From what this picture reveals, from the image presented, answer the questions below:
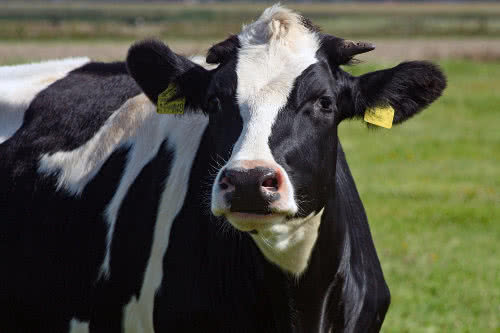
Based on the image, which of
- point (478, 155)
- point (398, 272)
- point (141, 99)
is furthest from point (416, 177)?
point (141, 99)

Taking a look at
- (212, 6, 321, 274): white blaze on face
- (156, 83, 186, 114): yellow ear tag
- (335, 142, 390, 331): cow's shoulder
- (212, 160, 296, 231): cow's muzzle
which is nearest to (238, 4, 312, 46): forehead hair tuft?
(212, 6, 321, 274): white blaze on face

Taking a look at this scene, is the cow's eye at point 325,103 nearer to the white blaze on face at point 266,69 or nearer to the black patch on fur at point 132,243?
the white blaze on face at point 266,69

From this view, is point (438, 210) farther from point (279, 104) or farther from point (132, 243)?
point (279, 104)

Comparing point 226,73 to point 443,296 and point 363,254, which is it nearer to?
point 363,254

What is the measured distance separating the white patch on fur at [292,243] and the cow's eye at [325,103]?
45cm

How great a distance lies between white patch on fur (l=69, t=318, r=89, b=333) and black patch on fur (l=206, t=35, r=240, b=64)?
1.47 metres

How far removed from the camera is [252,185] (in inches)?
145

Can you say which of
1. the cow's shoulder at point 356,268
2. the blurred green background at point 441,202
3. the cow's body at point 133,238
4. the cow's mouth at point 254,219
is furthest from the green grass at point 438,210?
the cow's mouth at point 254,219

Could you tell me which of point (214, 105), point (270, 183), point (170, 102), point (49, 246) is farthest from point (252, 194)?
point (49, 246)

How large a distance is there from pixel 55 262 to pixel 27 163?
23.6 inches

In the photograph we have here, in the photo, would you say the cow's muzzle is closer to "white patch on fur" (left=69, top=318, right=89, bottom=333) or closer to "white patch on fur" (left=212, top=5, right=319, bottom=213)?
"white patch on fur" (left=212, top=5, right=319, bottom=213)

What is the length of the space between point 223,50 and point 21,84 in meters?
1.86

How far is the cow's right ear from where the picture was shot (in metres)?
4.62

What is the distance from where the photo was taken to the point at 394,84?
456cm
